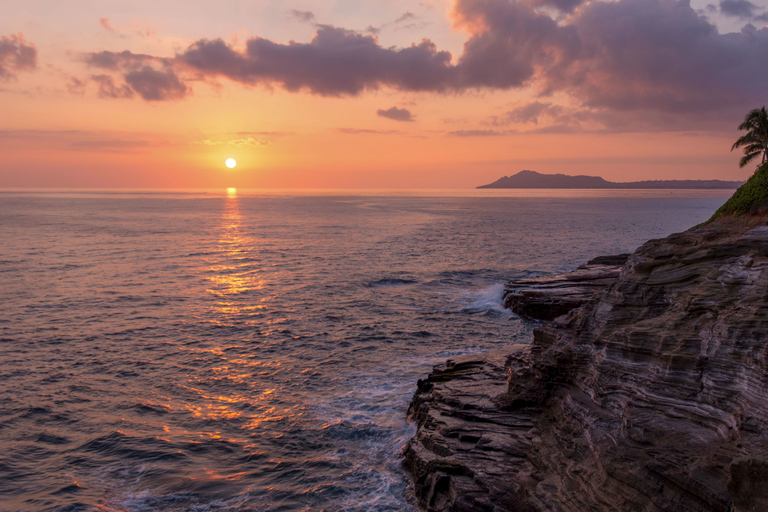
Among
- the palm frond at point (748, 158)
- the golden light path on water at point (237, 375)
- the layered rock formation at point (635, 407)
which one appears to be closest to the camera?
the layered rock formation at point (635, 407)

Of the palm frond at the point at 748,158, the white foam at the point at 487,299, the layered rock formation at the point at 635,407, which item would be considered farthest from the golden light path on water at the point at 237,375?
the palm frond at the point at 748,158

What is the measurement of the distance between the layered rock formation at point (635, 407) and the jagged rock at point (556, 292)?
17.5 metres

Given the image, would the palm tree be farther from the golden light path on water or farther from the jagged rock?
the golden light path on water

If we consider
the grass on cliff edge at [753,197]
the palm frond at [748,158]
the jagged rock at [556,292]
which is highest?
the palm frond at [748,158]

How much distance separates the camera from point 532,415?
774 inches

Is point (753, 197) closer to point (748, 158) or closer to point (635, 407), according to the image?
point (748, 158)

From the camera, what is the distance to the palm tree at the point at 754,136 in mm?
48000

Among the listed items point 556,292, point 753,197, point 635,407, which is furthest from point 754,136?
point 635,407

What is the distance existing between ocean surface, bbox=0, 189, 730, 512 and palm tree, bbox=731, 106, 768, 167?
23.1m

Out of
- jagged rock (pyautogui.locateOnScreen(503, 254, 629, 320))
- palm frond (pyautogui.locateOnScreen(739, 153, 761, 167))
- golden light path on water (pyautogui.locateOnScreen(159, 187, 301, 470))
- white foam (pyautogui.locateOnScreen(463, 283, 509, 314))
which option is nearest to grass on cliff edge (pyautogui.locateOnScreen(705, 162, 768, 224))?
jagged rock (pyautogui.locateOnScreen(503, 254, 629, 320))

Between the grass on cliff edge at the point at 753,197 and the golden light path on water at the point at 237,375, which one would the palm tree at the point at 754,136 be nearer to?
the grass on cliff edge at the point at 753,197

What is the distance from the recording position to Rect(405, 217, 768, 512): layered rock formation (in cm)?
1273

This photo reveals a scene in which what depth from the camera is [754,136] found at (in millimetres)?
48719

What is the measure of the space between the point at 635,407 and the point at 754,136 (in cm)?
4769
